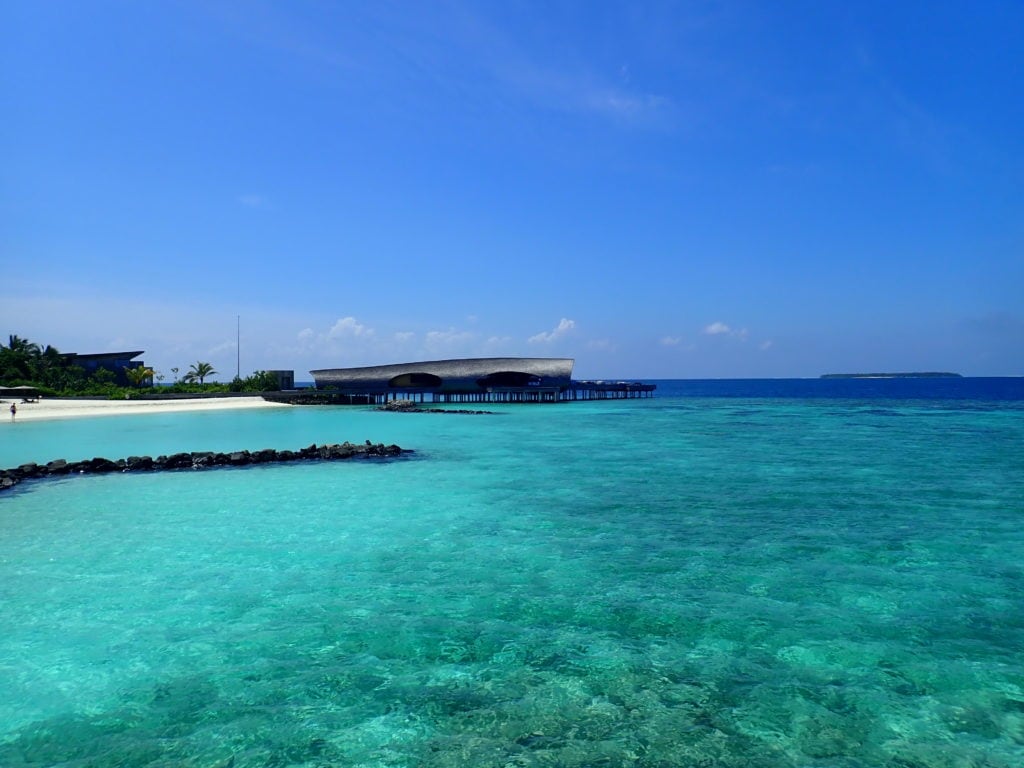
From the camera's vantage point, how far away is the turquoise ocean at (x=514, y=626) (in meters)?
4.36

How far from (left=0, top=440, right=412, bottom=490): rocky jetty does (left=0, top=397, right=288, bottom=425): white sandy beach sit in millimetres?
22242

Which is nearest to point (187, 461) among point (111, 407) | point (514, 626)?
point (514, 626)

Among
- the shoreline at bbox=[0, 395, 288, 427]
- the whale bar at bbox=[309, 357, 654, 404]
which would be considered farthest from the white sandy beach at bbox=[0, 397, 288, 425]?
the whale bar at bbox=[309, 357, 654, 404]

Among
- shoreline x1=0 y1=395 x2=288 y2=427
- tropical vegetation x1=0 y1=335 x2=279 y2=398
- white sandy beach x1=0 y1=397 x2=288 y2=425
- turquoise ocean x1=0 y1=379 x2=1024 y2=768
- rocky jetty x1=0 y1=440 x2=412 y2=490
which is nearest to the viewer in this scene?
turquoise ocean x1=0 y1=379 x2=1024 y2=768

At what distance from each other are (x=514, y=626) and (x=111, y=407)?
47.6 metres

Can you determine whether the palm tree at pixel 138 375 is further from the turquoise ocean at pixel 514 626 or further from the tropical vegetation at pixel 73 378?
the turquoise ocean at pixel 514 626

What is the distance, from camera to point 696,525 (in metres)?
10.8

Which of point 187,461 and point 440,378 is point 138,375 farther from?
point 187,461

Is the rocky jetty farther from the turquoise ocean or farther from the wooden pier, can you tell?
the wooden pier

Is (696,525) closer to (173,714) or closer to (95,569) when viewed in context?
(173,714)

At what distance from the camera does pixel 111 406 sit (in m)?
44.7

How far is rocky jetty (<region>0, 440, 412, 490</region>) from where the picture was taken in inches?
655

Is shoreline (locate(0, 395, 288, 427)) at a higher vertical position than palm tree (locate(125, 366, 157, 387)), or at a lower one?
lower

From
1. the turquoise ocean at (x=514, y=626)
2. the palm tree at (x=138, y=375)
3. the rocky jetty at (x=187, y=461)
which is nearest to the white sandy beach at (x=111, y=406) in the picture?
the palm tree at (x=138, y=375)
